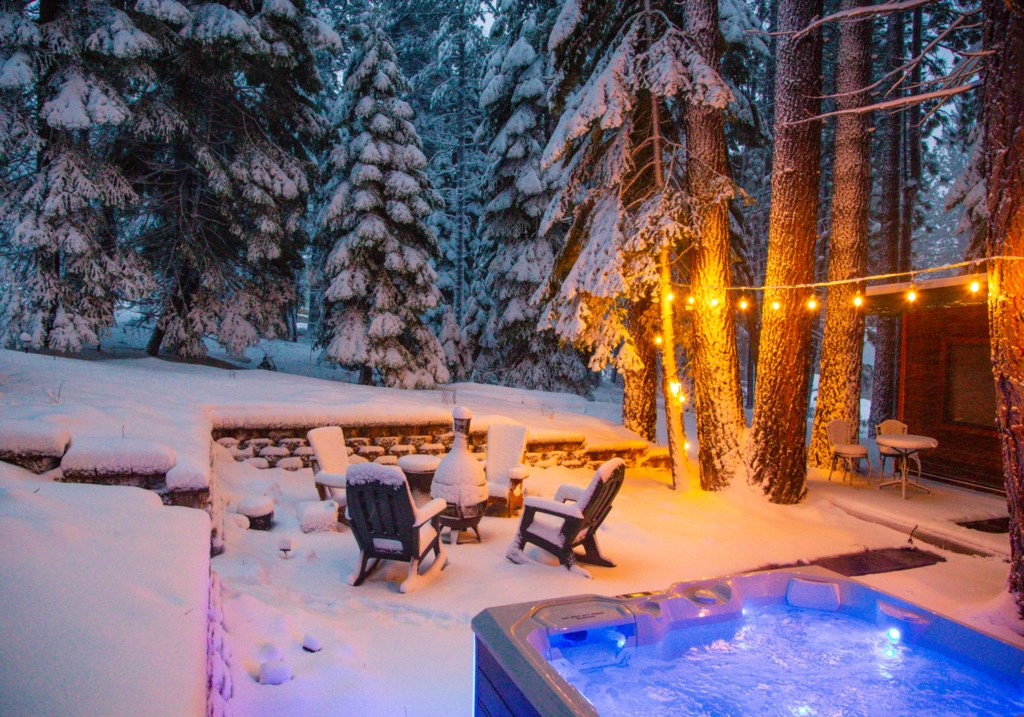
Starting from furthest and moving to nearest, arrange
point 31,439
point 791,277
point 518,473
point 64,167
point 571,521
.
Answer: point 64,167 → point 791,277 → point 518,473 → point 571,521 → point 31,439

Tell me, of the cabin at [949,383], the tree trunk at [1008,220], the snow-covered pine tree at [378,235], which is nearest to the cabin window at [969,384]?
the cabin at [949,383]

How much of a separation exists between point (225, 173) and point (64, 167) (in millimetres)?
2411

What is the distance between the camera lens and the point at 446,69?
19.7m

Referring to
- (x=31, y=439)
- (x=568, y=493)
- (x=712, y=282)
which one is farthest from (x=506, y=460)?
(x=31, y=439)

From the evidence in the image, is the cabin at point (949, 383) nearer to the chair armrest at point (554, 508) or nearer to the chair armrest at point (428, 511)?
the chair armrest at point (554, 508)

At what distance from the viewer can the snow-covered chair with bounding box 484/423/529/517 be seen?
682cm

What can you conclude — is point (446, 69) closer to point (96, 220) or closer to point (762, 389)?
point (96, 220)

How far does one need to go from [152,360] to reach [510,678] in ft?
34.1

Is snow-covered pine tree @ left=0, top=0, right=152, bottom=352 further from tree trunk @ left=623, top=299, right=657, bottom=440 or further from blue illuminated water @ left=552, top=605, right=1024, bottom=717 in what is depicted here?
blue illuminated water @ left=552, top=605, right=1024, bottom=717

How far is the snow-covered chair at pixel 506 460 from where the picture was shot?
682 cm

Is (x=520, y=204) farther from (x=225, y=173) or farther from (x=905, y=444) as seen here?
(x=905, y=444)

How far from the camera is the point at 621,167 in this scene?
27.5 feet

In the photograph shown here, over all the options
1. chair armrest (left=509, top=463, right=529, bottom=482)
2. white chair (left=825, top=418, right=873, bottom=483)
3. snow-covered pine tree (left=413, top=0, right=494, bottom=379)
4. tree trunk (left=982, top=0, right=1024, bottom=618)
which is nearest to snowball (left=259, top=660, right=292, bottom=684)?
chair armrest (left=509, top=463, right=529, bottom=482)

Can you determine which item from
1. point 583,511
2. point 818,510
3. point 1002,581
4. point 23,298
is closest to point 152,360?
point 23,298
